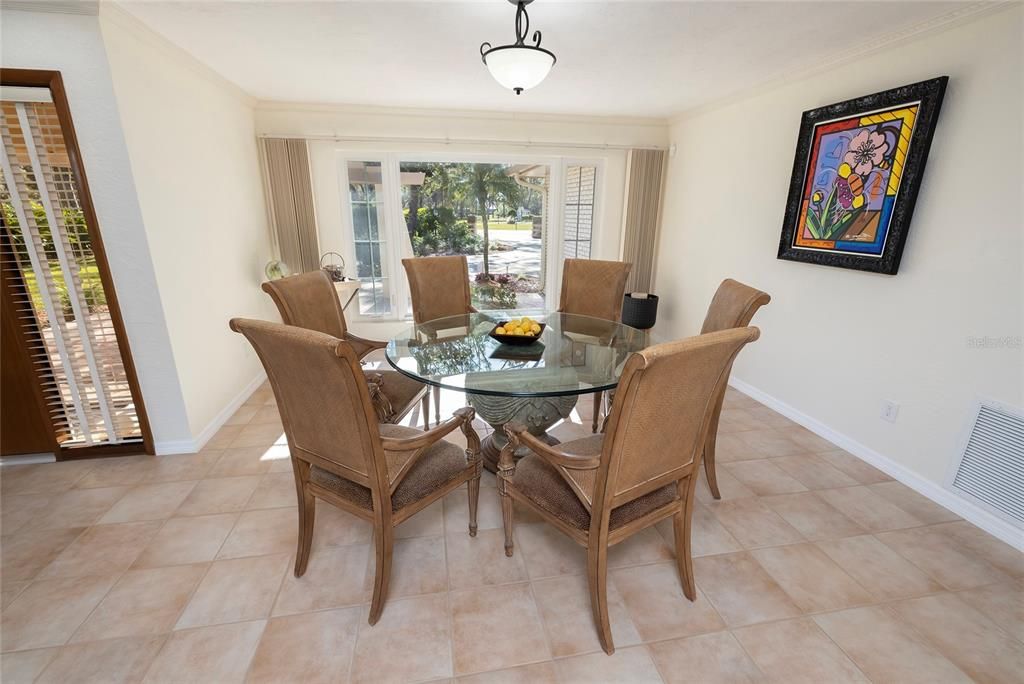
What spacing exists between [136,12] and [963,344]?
163 inches

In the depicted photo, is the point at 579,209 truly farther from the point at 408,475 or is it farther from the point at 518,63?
the point at 408,475

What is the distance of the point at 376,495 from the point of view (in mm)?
1348

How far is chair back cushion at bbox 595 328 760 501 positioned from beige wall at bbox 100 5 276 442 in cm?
244

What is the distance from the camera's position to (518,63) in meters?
1.72

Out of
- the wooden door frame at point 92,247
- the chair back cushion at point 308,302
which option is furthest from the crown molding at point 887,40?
the wooden door frame at point 92,247

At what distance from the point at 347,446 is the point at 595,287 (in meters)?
2.21

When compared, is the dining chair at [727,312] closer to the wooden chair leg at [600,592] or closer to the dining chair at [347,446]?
the wooden chair leg at [600,592]

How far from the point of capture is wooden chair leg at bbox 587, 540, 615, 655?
1332 mm

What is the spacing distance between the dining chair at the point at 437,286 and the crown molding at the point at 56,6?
5.82ft

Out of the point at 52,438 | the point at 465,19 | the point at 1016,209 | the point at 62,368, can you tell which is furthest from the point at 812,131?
the point at 52,438

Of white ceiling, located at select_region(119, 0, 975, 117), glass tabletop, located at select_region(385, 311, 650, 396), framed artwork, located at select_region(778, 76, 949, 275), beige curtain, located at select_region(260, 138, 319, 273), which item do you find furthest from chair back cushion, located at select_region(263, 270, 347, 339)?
framed artwork, located at select_region(778, 76, 949, 275)

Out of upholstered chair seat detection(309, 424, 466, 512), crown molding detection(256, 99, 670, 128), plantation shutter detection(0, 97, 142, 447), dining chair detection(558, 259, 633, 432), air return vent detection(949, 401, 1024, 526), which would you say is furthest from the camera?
crown molding detection(256, 99, 670, 128)

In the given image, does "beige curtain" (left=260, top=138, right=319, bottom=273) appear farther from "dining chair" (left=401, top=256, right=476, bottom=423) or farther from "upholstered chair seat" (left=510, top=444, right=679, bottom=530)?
"upholstered chair seat" (left=510, top=444, right=679, bottom=530)

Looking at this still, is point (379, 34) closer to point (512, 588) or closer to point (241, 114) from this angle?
point (241, 114)
